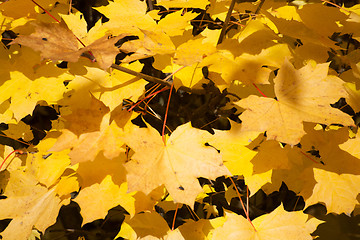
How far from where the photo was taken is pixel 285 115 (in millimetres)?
778

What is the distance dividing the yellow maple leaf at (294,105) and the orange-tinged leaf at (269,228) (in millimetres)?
289

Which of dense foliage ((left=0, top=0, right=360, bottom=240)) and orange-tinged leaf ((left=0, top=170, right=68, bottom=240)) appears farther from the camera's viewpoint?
orange-tinged leaf ((left=0, top=170, right=68, bottom=240))

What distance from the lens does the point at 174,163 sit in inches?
31.4

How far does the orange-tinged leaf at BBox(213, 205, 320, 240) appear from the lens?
2.92 ft

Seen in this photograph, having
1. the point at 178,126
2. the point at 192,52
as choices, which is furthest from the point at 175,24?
the point at 178,126

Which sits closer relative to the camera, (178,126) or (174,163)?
(174,163)

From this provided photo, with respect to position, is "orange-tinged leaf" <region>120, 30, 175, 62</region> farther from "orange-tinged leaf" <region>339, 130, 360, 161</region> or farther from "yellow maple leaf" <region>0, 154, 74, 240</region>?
"orange-tinged leaf" <region>339, 130, 360, 161</region>

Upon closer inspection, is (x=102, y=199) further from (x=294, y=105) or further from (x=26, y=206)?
(x=294, y=105)

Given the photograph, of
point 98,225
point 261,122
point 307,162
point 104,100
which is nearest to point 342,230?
point 307,162

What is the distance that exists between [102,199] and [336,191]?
1.96 feet

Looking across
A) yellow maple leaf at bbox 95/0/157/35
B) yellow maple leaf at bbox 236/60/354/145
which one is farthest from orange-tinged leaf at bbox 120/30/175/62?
yellow maple leaf at bbox 236/60/354/145

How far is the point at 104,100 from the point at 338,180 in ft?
2.08

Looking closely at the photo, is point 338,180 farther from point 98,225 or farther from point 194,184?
point 98,225

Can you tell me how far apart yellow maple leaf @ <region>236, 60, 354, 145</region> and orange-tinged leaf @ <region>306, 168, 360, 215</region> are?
0.20m
